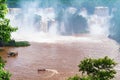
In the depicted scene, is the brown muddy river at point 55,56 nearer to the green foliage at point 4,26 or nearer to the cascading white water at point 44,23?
the cascading white water at point 44,23

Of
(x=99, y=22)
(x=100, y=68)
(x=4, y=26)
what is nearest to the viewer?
(x=4, y=26)

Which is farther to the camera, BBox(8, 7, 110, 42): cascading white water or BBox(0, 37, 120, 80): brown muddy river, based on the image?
BBox(8, 7, 110, 42): cascading white water

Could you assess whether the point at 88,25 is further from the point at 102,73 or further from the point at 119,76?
the point at 102,73

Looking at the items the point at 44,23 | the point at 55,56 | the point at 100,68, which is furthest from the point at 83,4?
the point at 100,68

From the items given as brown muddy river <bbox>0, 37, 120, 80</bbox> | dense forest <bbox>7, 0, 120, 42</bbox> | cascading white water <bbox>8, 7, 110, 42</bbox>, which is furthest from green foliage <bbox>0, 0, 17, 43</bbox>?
dense forest <bbox>7, 0, 120, 42</bbox>

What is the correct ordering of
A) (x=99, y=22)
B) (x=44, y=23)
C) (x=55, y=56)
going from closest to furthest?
(x=55, y=56), (x=44, y=23), (x=99, y=22)

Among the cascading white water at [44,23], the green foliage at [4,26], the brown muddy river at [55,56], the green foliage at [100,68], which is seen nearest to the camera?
the green foliage at [4,26]

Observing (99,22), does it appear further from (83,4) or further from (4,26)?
(4,26)

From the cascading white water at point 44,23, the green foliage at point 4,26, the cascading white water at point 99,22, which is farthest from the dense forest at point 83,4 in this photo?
the green foliage at point 4,26

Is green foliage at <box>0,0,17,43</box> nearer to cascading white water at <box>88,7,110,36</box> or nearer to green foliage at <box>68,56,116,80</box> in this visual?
green foliage at <box>68,56,116,80</box>

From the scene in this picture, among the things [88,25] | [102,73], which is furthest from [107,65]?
[88,25]
